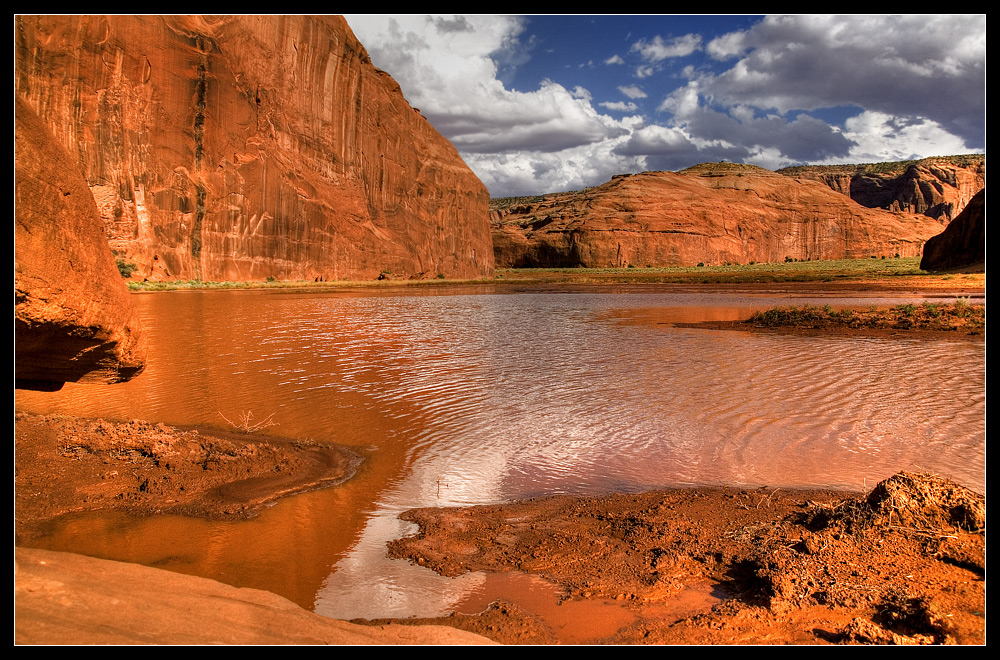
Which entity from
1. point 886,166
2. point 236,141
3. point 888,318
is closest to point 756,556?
point 888,318

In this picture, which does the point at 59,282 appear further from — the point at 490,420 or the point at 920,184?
the point at 920,184

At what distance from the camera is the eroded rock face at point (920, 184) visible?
127 meters

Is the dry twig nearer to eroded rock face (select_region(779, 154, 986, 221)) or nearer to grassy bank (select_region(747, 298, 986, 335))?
grassy bank (select_region(747, 298, 986, 335))

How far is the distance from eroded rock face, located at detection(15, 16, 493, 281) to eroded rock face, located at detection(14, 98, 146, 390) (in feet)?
137

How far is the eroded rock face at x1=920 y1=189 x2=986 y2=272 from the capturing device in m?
46.4

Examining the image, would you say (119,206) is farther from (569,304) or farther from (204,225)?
(569,304)

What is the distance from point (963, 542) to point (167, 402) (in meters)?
8.90

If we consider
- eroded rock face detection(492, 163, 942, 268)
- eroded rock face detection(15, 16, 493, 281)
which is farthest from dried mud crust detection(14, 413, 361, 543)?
eroded rock face detection(492, 163, 942, 268)

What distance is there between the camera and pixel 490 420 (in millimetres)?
8477

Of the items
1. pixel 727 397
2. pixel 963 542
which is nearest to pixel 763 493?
pixel 963 542

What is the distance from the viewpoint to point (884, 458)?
6.82 m

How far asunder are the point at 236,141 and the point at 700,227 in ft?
213

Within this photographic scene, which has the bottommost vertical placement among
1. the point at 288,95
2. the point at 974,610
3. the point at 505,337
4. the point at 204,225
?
the point at 974,610

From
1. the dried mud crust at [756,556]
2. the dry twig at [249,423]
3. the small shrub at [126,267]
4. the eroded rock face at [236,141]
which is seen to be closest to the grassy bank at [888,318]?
the dried mud crust at [756,556]
